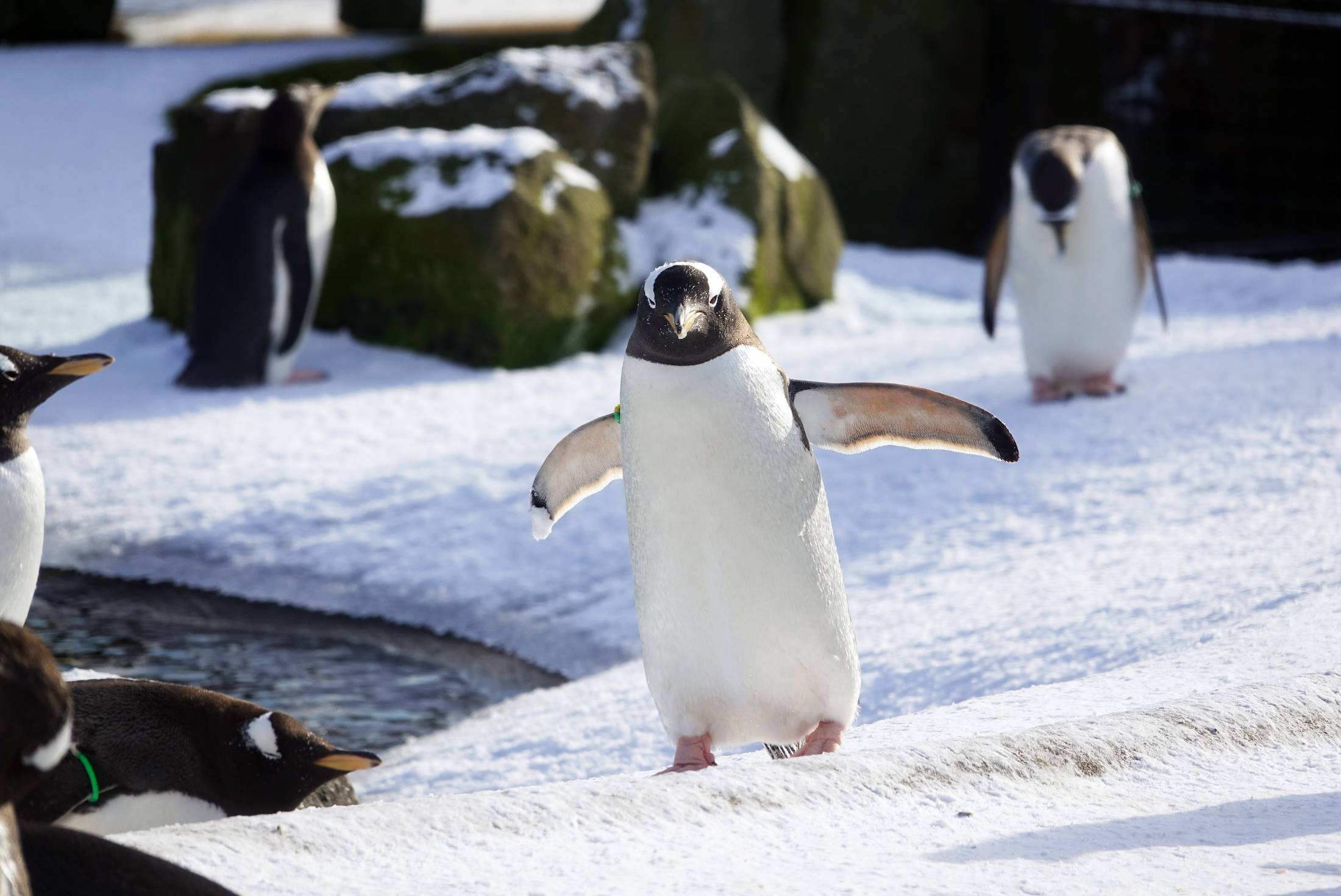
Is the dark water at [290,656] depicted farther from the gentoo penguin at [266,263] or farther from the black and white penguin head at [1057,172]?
the black and white penguin head at [1057,172]

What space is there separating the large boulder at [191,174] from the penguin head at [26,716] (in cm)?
634

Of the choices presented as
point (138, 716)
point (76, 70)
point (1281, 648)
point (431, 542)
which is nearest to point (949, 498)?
point (431, 542)

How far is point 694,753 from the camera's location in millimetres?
2357

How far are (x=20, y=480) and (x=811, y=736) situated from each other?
128cm

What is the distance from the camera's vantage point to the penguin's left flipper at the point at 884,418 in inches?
95.3

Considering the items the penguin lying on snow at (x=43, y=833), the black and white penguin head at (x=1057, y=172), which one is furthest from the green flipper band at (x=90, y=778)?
the black and white penguin head at (x=1057, y=172)

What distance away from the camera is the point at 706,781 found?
188 cm

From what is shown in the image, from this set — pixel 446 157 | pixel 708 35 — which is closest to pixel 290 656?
pixel 446 157

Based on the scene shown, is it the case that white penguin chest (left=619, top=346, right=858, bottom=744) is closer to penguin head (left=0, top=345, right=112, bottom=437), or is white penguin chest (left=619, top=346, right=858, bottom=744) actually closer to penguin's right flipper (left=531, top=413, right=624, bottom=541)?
penguin's right flipper (left=531, top=413, right=624, bottom=541)

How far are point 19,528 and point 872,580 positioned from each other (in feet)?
6.77

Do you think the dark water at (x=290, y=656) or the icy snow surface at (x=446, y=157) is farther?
the icy snow surface at (x=446, y=157)

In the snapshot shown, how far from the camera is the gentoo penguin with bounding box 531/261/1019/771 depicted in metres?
2.26

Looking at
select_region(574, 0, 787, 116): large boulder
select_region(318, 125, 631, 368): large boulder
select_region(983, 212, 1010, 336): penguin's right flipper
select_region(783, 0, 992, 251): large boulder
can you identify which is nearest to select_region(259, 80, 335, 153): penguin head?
select_region(318, 125, 631, 368): large boulder

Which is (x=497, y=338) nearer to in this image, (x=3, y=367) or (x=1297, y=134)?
(x=3, y=367)
